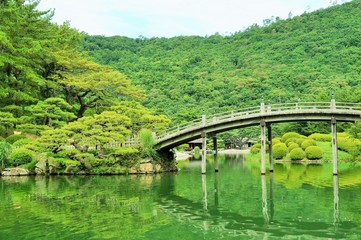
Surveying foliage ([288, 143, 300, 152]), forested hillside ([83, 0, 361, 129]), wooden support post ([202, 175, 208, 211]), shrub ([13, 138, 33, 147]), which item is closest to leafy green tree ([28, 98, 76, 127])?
shrub ([13, 138, 33, 147])

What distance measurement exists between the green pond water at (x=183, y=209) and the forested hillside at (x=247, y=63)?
31.4 m

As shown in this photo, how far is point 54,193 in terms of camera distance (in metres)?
19.4

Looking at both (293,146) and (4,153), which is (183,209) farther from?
(293,146)

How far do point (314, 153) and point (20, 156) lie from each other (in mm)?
25582

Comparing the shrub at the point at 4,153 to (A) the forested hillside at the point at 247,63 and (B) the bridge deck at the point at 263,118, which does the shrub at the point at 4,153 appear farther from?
→ (A) the forested hillside at the point at 247,63

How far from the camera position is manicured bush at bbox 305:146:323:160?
37.8 metres

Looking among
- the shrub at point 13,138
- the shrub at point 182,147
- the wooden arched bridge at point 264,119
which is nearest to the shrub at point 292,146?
the wooden arched bridge at point 264,119

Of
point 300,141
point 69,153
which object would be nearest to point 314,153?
point 300,141

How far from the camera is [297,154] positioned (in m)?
38.2

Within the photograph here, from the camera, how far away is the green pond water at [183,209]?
38.6 ft

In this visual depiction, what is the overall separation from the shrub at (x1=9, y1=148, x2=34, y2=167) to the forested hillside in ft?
86.8

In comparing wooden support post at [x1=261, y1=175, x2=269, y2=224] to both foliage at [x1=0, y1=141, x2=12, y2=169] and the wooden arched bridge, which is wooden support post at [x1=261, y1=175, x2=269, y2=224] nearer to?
the wooden arched bridge

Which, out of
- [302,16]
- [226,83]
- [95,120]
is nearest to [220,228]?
[95,120]

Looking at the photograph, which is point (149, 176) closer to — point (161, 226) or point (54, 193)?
point (54, 193)
